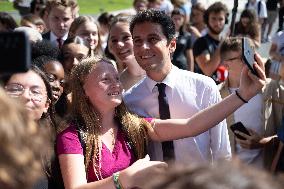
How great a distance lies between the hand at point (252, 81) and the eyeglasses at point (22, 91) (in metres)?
1.00

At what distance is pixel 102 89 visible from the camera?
2.78 metres

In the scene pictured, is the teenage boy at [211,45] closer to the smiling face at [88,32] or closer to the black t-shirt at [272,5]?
the smiling face at [88,32]

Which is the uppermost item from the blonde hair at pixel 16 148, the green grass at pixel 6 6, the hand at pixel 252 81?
the blonde hair at pixel 16 148

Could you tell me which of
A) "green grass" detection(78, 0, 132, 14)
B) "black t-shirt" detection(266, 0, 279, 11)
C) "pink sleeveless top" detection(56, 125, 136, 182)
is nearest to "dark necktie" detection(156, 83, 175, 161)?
"pink sleeveless top" detection(56, 125, 136, 182)

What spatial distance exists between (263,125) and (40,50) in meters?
1.59

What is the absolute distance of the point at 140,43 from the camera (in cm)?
321

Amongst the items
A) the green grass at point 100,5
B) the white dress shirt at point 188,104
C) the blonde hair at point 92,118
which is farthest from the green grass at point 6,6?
the blonde hair at point 92,118

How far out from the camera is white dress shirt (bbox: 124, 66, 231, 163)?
3.08 m

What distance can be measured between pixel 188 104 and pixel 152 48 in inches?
15.7

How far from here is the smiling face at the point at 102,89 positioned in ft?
9.11

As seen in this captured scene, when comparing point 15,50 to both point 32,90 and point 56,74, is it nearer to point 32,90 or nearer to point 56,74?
point 32,90

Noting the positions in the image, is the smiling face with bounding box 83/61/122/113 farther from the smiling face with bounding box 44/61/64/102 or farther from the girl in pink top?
the smiling face with bounding box 44/61/64/102

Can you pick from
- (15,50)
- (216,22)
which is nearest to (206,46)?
(216,22)

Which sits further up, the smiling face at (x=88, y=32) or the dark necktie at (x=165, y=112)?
the smiling face at (x=88, y=32)
